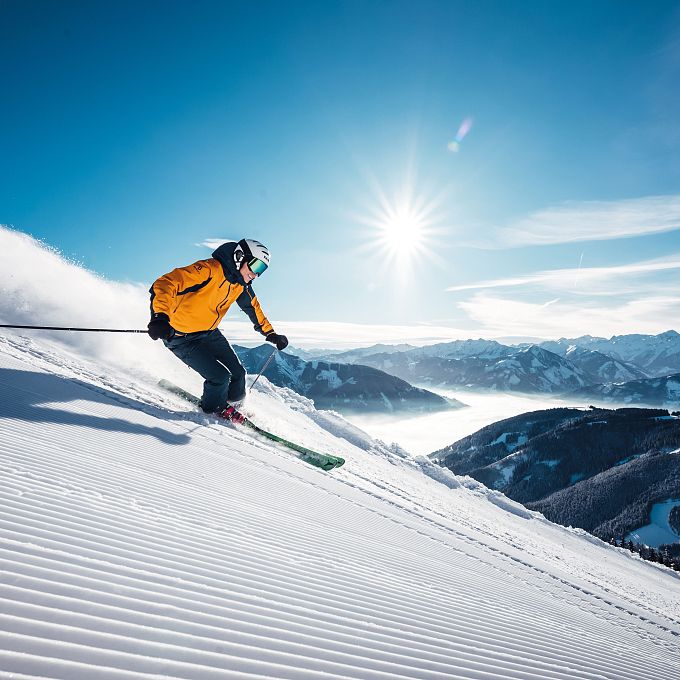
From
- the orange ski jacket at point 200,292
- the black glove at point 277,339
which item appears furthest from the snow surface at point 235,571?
the black glove at point 277,339

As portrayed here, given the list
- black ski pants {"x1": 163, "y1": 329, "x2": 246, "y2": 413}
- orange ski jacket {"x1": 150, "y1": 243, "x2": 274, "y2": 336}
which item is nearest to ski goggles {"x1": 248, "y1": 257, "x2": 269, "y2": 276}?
orange ski jacket {"x1": 150, "y1": 243, "x2": 274, "y2": 336}

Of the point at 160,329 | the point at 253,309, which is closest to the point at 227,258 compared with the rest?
the point at 253,309

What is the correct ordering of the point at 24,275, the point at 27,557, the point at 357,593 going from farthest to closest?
the point at 24,275 < the point at 357,593 < the point at 27,557

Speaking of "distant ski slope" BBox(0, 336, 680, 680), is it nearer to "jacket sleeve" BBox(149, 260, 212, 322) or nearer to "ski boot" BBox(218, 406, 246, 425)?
"ski boot" BBox(218, 406, 246, 425)

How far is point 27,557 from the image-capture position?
226 centimetres

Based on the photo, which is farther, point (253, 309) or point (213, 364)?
point (253, 309)

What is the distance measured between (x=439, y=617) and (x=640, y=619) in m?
5.60

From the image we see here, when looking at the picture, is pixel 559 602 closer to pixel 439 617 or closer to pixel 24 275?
pixel 439 617

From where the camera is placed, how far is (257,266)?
8.21 m

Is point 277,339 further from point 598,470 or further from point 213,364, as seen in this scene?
point 598,470

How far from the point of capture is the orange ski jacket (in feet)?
23.1

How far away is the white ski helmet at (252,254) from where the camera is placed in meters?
8.00

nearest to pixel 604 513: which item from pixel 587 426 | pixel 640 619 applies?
pixel 587 426

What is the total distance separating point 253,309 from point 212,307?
4.72 feet
